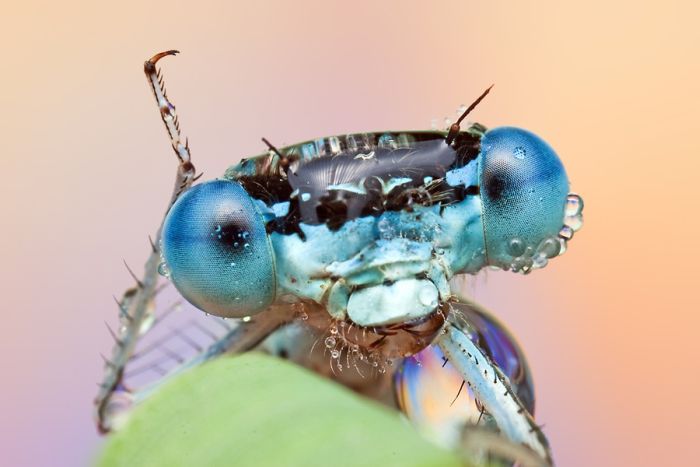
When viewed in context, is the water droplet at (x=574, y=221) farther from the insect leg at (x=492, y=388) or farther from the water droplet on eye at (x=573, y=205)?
the insect leg at (x=492, y=388)

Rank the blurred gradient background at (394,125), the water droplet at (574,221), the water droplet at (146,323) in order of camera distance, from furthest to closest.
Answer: the blurred gradient background at (394,125) < the water droplet at (146,323) < the water droplet at (574,221)

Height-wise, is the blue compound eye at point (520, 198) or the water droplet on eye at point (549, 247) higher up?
the blue compound eye at point (520, 198)

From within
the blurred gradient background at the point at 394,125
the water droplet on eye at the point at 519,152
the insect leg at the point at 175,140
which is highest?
the insect leg at the point at 175,140

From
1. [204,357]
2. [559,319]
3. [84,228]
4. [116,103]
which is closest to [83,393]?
[84,228]

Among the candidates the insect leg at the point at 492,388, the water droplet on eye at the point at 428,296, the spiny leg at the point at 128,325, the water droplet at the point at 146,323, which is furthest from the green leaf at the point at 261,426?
the water droplet at the point at 146,323

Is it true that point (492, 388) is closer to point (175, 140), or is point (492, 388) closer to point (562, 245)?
point (562, 245)

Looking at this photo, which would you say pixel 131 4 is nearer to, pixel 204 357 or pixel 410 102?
pixel 410 102
